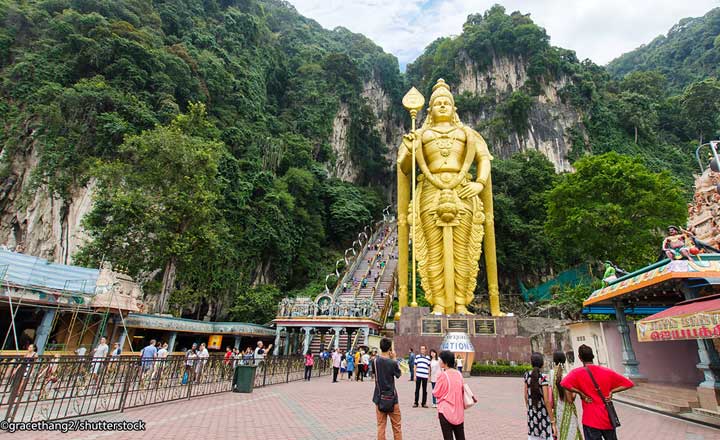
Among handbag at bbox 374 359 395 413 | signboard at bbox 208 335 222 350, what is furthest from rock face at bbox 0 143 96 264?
handbag at bbox 374 359 395 413

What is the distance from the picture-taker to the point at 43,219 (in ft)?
53.6

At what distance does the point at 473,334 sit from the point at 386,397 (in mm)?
8819

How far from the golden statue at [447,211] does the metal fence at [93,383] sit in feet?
22.9

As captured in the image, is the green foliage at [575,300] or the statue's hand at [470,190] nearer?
the statue's hand at [470,190]

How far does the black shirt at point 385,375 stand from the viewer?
10.8ft

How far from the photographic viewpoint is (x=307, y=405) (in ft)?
20.4

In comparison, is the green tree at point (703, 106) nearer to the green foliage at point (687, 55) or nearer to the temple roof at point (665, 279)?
the green foliage at point (687, 55)

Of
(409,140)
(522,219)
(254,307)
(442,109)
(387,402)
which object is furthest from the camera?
(522,219)

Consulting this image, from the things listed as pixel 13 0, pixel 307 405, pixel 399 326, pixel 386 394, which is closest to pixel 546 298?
pixel 399 326

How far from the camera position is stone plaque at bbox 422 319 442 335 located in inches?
448

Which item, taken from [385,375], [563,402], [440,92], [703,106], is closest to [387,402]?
[385,375]

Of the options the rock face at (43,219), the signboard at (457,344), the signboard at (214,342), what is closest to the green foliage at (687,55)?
the signboard at (457,344)

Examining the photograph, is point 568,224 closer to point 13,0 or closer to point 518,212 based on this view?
point 518,212

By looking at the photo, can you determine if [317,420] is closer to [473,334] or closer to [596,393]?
[596,393]
